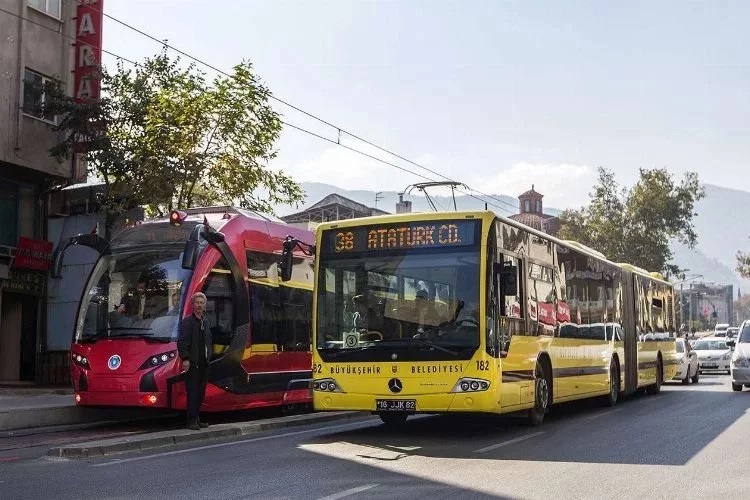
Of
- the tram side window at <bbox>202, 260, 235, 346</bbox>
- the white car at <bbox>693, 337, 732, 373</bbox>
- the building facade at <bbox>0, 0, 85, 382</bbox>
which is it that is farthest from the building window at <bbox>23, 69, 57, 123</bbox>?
the white car at <bbox>693, 337, 732, 373</bbox>

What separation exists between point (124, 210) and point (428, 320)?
14956mm

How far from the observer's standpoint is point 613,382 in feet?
63.0

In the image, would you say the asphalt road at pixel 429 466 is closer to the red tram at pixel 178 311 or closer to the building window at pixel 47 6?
the red tram at pixel 178 311

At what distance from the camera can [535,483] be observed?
8484 mm

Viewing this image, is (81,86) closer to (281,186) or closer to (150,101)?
(150,101)

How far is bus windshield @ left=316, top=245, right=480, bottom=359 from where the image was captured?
1196cm

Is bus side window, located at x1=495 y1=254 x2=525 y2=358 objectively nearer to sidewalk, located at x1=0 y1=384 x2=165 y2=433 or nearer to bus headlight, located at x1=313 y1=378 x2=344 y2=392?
bus headlight, located at x1=313 y1=378 x2=344 y2=392

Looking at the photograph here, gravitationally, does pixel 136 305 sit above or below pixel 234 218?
below

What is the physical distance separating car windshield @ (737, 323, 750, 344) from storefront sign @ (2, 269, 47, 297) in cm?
1945

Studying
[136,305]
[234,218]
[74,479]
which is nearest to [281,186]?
[234,218]

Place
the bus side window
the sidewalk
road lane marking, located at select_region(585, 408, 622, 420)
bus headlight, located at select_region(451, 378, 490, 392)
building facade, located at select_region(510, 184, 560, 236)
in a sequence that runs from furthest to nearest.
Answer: building facade, located at select_region(510, 184, 560, 236), road lane marking, located at select_region(585, 408, 622, 420), the sidewalk, the bus side window, bus headlight, located at select_region(451, 378, 490, 392)

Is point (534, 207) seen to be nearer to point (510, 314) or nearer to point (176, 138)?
point (176, 138)

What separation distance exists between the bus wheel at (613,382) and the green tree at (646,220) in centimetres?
5299

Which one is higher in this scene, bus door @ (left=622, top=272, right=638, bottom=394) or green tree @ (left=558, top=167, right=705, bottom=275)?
green tree @ (left=558, top=167, right=705, bottom=275)
